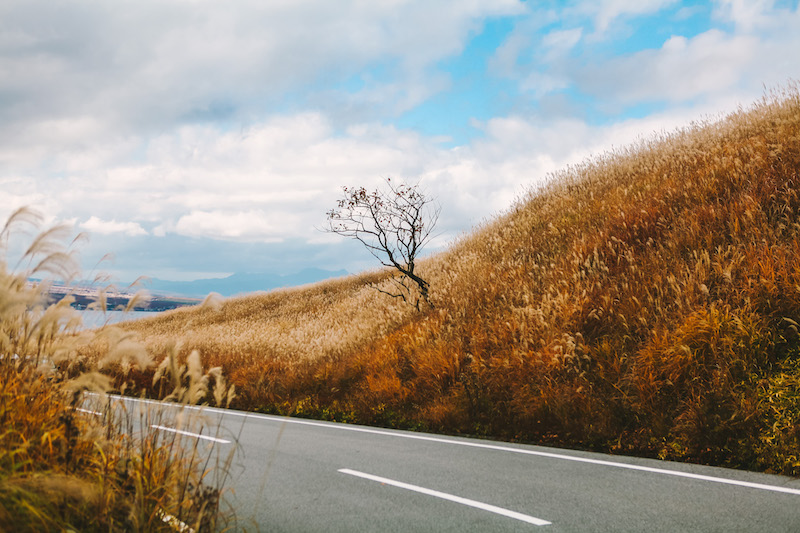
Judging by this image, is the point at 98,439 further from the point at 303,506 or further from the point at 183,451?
the point at 303,506

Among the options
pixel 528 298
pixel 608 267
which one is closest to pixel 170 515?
pixel 528 298

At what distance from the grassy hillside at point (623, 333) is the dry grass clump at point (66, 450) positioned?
34.2 inches

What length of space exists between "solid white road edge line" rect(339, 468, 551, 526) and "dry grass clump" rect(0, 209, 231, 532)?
245cm

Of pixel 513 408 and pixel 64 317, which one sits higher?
pixel 64 317

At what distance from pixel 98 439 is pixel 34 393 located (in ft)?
3.65

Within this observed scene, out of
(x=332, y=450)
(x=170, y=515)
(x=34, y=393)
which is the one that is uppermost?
(x=34, y=393)

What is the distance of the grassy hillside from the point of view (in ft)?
24.2

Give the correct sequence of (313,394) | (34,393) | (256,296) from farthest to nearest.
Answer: (256,296) → (313,394) → (34,393)

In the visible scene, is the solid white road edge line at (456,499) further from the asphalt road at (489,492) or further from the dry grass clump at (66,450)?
the dry grass clump at (66,450)

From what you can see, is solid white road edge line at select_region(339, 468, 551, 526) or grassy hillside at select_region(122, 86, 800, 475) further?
grassy hillside at select_region(122, 86, 800, 475)

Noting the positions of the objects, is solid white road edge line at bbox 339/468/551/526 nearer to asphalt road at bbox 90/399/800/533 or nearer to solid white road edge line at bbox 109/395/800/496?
asphalt road at bbox 90/399/800/533

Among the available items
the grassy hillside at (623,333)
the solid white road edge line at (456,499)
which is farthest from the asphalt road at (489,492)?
the grassy hillside at (623,333)

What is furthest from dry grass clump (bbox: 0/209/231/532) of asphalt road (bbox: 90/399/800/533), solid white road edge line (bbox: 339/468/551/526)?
solid white road edge line (bbox: 339/468/551/526)

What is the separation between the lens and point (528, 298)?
11.4 metres
